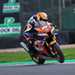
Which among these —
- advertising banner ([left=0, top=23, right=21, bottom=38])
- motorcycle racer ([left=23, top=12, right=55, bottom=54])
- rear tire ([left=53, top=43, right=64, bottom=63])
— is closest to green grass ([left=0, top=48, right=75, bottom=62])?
motorcycle racer ([left=23, top=12, right=55, bottom=54])

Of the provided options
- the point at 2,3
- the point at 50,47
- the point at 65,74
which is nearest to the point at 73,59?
the point at 50,47

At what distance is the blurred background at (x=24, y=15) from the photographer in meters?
21.5

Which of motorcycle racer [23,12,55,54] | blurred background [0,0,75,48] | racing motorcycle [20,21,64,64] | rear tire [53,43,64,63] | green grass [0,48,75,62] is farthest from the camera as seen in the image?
blurred background [0,0,75,48]

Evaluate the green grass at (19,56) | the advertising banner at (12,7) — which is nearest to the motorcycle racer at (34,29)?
the green grass at (19,56)

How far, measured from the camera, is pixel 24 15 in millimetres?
21500

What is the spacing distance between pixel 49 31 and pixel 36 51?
2.34 ft

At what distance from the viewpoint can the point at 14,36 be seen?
21578mm

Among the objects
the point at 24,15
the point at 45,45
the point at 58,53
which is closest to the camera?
the point at 58,53

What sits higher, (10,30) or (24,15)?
(24,15)

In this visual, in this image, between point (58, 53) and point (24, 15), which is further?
point (24, 15)

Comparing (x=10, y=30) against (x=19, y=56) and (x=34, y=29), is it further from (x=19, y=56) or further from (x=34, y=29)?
(x=34, y=29)

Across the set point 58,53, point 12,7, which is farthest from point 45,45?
point 12,7

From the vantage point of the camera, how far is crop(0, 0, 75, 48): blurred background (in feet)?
70.5

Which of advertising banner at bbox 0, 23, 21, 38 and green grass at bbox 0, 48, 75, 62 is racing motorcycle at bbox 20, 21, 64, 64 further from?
advertising banner at bbox 0, 23, 21, 38
